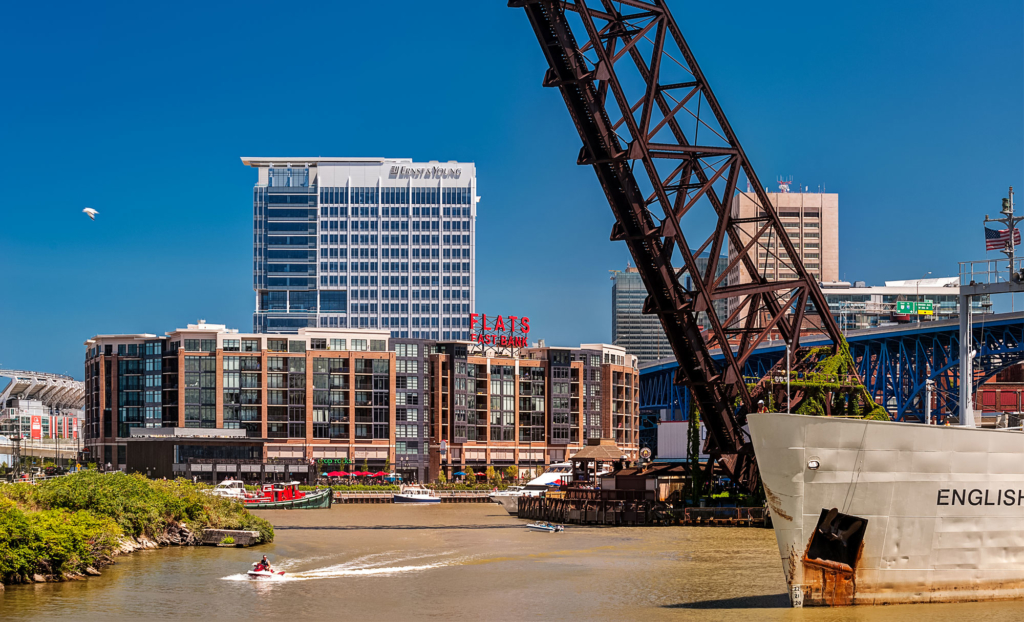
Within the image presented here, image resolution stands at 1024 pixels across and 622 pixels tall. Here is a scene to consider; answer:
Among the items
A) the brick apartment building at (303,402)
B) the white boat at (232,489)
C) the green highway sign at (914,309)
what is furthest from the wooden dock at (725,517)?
the green highway sign at (914,309)

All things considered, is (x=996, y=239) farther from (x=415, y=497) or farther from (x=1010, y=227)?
(x=415, y=497)

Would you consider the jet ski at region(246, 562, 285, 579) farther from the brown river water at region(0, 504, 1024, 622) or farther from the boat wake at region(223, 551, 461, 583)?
the brown river water at region(0, 504, 1024, 622)

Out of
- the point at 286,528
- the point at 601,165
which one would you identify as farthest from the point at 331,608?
the point at 286,528

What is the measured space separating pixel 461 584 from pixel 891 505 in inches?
607

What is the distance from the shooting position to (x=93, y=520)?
137 ft

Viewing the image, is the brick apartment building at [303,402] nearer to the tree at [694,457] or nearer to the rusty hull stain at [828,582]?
Result: the tree at [694,457]

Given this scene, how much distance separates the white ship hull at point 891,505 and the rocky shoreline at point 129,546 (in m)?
22.8

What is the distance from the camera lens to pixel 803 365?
2419 inches

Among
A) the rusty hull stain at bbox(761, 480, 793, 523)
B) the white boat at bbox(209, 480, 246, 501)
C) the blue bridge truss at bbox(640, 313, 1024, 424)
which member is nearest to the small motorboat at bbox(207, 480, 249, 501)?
the white boat at bbox(209, 480, 246, 501)

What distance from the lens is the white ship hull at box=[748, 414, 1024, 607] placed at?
87.2 feet

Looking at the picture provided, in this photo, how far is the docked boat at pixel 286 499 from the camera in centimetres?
9094

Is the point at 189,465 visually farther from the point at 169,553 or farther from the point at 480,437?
the point at 169,553

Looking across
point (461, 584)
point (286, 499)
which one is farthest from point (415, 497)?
point (461, 584)

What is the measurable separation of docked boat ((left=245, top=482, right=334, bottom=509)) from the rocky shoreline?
127ft
